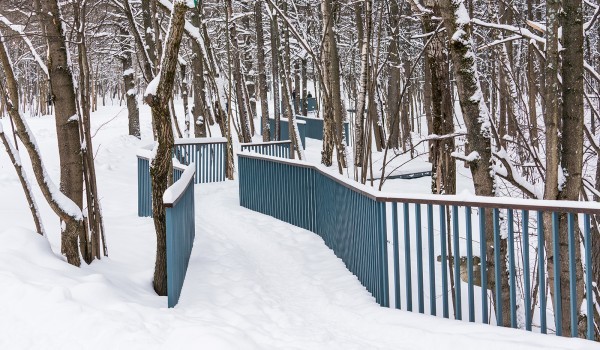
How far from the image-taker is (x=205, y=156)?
619 inches

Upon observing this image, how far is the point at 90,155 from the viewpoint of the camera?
708 centimetres

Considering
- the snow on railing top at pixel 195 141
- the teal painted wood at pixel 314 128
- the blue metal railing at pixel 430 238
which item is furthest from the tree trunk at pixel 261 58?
the blue metal railing at pixel 430 238

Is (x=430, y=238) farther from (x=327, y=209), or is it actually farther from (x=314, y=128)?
(x=314, y=128)

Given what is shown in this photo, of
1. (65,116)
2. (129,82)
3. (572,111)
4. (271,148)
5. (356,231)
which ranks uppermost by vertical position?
(129,82)

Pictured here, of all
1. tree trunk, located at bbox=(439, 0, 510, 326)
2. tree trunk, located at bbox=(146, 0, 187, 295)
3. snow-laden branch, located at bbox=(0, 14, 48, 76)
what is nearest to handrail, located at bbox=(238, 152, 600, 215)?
tree trunk, located at bbox=(439, 0, 510, 326)

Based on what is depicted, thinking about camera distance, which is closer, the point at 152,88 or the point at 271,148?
the point at 152,88

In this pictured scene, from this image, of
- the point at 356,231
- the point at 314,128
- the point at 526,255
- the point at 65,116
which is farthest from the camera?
the point at 314,128

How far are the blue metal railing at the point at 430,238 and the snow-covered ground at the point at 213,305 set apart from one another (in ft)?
0.90

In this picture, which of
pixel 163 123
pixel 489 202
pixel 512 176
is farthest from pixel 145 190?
pixel 489 202

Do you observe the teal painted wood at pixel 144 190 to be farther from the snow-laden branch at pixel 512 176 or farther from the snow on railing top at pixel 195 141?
the snow-laden branch at pixel 512 176

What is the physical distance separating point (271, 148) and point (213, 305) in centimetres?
1014

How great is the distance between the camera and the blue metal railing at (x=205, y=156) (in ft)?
50.6

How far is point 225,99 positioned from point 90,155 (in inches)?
407

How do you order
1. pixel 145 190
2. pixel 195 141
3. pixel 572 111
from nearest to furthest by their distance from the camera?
1. pixel 572 111
2. pixel 145 190
3. pixel 195 141
